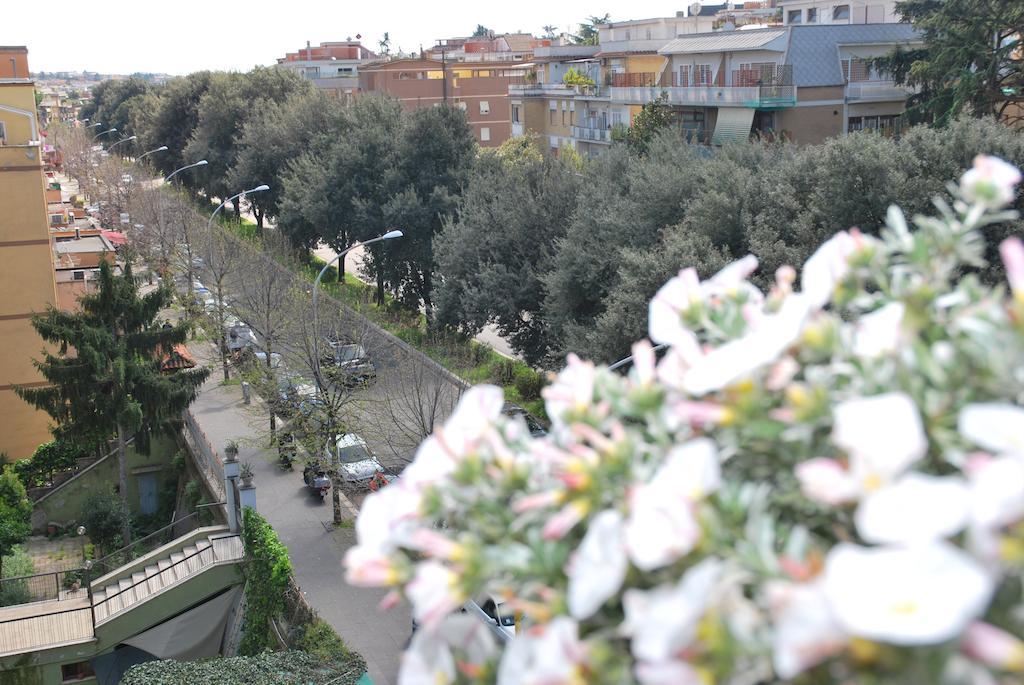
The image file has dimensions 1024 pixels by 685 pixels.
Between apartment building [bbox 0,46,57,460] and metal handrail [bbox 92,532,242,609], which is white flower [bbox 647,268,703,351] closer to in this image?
metal handrail [bbox 92,532,242,609]

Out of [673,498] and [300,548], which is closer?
[673,498]

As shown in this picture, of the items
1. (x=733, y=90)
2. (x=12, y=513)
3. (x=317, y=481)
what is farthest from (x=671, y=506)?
(x=733, y=90)

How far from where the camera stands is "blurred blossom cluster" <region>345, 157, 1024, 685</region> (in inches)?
79.0

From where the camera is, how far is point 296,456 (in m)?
24.9

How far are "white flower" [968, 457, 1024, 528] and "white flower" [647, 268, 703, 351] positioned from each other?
3.45ft

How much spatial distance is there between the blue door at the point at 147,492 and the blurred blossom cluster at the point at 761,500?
24.5 m

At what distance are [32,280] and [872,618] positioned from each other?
28.0 m

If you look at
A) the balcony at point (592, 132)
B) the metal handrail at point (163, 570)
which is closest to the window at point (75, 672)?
the metal handrail at point (163, 570)

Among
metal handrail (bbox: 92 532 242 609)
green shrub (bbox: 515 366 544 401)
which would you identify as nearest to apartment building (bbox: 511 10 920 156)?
green shrub (bbox: 515 366 544 401)

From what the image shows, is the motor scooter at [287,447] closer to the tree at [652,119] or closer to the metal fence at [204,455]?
the metal fence at [204,455]

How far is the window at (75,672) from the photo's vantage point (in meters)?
17.6

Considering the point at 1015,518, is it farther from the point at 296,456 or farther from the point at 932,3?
the point at 932,3

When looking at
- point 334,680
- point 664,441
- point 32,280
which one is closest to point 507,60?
point 32,280

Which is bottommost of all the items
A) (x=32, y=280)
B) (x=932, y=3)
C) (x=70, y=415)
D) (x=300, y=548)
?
(x=300, y=548)
